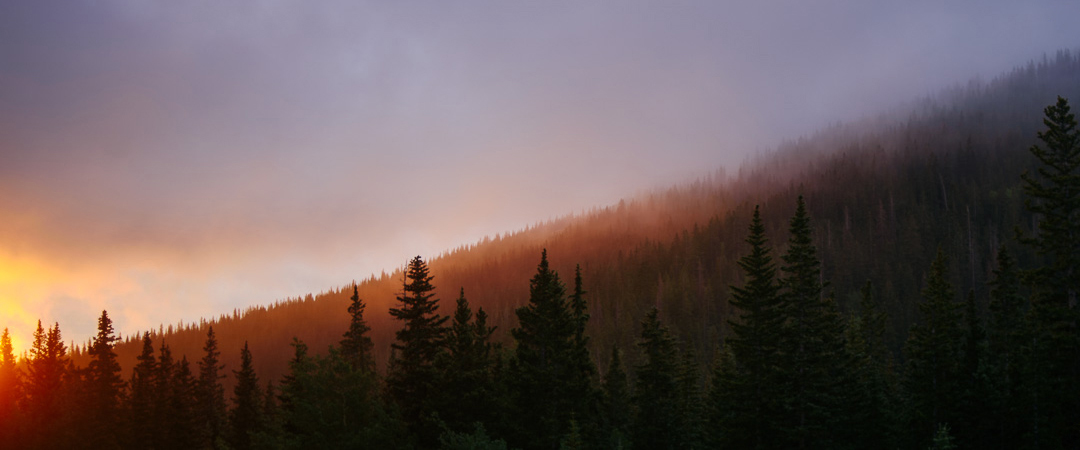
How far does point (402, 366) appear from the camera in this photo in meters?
42.0

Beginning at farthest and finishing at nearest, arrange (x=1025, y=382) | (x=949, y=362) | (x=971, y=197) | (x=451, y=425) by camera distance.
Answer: (x=971, y=197)
(x=949, y=362)
(x=1025, y=382)
(x=451, y=425)

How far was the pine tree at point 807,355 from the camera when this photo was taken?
1382 inches

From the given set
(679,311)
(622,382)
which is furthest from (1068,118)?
(679,311)

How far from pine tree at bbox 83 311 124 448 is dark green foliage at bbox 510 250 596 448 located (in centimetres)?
4673

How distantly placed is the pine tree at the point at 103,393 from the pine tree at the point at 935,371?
229 feet

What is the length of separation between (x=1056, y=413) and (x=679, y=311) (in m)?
118

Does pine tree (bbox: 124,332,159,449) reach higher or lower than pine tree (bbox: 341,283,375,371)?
lower

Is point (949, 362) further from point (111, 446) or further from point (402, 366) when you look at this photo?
point (111, 446)

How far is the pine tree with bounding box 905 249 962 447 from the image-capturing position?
44531mm

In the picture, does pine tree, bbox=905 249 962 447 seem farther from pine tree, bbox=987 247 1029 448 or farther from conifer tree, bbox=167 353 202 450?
conifer tree, bbox=167 353 202 450

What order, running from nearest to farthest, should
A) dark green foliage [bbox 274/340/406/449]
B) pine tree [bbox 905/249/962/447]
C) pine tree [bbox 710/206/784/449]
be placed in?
dark green foliage [bbox 274/340/406/449], pine tree [bbox 710/206/784/449], pine tree [bbox 905/249/962/447]

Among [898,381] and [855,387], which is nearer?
[855,387]

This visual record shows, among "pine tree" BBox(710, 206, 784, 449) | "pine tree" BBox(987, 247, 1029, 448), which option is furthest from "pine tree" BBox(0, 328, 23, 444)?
"pine tree" BBox(987, 247, 1029, 448)

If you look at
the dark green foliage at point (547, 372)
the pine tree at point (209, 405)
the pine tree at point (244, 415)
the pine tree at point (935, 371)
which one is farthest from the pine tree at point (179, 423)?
the pine tree at point (935, 371)
